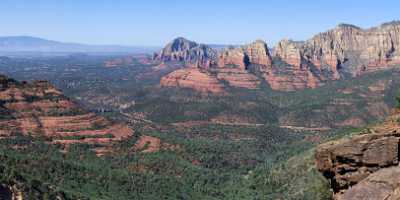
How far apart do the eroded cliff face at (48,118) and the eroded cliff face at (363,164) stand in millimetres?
116312

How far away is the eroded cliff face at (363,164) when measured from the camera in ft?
113

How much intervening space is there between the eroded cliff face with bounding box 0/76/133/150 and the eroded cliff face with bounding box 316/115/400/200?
116312 millimetres

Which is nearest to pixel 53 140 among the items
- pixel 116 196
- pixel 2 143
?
pixel 2 143

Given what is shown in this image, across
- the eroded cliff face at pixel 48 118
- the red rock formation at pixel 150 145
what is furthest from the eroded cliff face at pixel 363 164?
the eroded cliff face at pixel 48 118

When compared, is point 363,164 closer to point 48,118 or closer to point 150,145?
point 150,145

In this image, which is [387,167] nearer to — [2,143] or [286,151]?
[2,143]

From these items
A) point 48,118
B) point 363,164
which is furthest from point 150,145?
point 363,164

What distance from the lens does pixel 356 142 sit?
Answer: 126 feet

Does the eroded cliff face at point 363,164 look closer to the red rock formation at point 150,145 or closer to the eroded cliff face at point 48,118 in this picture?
the red rock formation at point 150,145

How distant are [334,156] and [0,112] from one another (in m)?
128

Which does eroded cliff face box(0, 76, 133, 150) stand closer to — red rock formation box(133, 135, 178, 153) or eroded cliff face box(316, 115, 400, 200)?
red rock formation box(133, 135, 178, 153)

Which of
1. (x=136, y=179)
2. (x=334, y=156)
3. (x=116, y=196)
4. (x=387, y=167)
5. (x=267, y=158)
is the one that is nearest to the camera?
(x=387, y=167)

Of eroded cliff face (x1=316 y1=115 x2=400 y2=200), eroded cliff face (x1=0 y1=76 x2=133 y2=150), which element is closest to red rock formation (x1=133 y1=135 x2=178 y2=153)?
eroded cliff face (x1=0 y1=76 x2=133 y2=150)

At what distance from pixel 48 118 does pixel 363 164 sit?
129 meters
